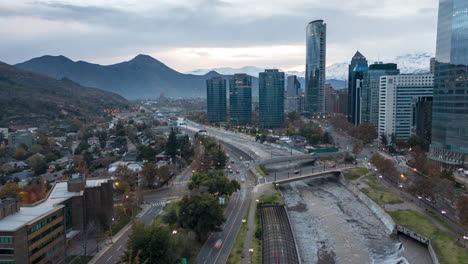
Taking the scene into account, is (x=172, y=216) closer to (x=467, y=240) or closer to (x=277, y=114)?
(x=467, y=240)

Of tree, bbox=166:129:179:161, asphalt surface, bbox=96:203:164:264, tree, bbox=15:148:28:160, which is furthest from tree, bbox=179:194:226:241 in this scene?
tree, bbox=15:148:28:160

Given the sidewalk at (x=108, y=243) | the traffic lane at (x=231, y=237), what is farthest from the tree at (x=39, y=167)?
the traffic lane at (x=231, y=237)

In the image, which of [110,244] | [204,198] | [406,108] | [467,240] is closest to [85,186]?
[110,244]

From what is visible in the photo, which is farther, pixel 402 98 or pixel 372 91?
pixel 372 91

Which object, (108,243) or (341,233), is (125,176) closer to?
(108,243)

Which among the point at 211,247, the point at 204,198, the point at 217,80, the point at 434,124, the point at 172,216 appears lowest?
the point at 211,247

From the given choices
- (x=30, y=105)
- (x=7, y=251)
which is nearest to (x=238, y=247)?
(x=7, y=251)
